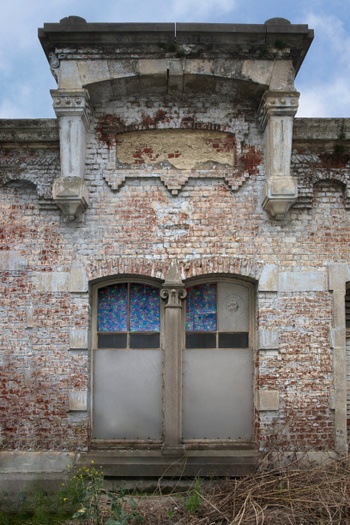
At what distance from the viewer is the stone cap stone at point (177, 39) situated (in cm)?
818

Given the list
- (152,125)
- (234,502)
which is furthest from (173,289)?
(234,502)

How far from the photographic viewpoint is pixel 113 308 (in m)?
8.66

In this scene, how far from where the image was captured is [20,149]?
8672mm

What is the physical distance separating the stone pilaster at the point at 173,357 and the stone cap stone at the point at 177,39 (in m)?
3.10

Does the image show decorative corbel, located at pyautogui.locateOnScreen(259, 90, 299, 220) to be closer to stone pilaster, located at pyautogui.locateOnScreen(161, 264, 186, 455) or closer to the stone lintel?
the stone lintel

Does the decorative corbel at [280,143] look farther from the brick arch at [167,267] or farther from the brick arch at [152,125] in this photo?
the brick arch at [167,267]

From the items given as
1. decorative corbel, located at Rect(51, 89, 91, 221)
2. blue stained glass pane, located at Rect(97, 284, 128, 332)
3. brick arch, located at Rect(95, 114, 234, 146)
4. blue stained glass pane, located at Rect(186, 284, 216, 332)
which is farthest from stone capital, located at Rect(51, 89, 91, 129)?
blue stained glass pane, located at Rect(186, 284, 216, 332)

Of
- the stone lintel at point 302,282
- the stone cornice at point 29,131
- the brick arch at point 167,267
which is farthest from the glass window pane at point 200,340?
the stone cornice at point 29,131

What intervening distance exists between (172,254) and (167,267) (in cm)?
20

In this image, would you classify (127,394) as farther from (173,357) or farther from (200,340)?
(200,340)

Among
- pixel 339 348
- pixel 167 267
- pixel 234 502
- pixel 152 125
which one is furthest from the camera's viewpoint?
pixel 152 125

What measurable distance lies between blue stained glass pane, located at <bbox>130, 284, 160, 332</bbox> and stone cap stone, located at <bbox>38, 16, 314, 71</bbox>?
333 centimetres

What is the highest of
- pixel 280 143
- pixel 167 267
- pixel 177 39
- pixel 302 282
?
pixel 177 39

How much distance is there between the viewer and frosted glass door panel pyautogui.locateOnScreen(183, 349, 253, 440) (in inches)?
332
